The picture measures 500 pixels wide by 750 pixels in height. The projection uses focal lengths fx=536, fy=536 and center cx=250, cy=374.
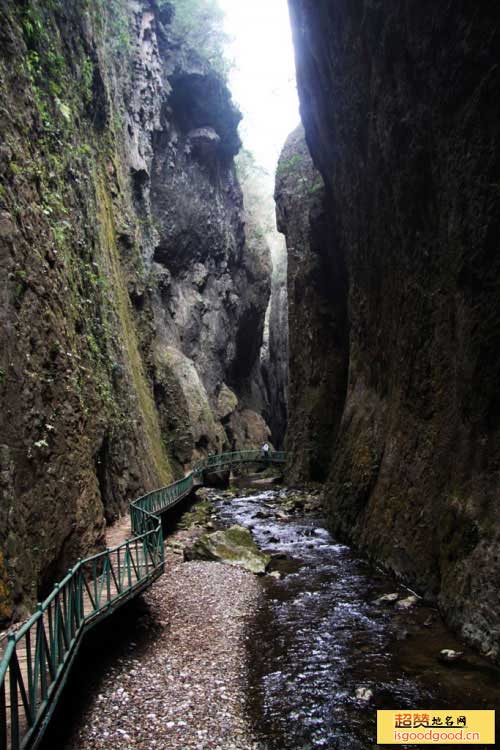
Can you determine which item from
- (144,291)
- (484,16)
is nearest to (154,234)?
(144,291)

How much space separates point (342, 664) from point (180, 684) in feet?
8.51

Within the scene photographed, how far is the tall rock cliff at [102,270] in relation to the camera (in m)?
9.33

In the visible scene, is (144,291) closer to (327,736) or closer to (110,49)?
(110,49)

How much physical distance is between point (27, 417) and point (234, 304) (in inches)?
1627

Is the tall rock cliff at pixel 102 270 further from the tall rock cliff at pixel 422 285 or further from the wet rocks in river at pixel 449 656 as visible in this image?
the tall rock cliff at pixel 422 285

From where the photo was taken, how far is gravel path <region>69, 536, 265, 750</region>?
6543 millimetres

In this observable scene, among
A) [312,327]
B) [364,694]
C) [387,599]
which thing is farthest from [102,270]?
[364,694]

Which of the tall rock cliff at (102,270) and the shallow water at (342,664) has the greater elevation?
the tall rock cliff at (102,270)

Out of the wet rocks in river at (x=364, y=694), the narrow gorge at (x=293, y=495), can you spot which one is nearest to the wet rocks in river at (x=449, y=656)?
the narrow gorge at (x=293, y=495)

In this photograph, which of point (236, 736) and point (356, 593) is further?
point (356, 593)

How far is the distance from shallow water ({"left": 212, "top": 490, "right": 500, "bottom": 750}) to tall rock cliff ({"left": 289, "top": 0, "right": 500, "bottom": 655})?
72 cm

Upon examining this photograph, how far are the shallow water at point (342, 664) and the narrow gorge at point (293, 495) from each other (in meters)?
0.05

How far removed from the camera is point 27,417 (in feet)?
30.0

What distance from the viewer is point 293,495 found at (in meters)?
28.5
